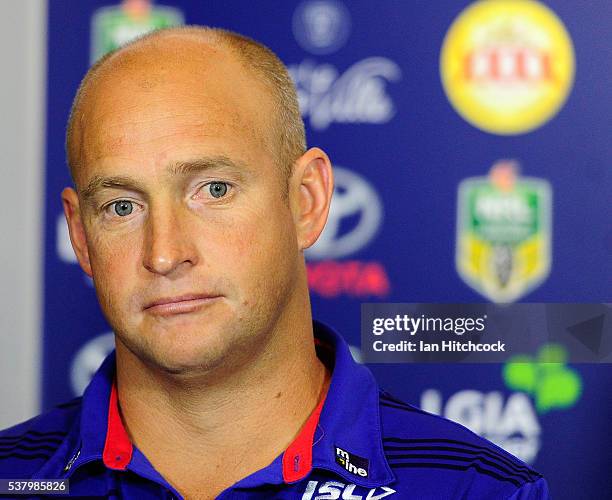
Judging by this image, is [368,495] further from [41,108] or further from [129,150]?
[41,108]

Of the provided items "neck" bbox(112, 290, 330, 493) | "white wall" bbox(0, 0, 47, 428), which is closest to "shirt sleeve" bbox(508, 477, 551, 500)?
"neck" bbox(112, 290, 330, 493)

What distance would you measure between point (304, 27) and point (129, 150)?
1.22 metres

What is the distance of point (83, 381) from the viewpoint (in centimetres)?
242

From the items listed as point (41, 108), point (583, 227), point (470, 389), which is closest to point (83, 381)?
point (41, 108)

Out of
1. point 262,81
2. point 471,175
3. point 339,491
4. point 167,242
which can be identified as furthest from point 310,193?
point 471,175

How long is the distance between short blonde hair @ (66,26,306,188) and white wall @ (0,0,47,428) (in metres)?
1.12

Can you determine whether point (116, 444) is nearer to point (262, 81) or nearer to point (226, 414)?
point (226, 414)

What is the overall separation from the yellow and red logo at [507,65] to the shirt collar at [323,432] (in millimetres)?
1053

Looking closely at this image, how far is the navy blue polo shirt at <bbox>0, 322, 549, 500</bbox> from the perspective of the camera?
4.16ft

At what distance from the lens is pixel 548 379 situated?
7.58ft

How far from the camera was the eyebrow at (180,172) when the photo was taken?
3.99ft

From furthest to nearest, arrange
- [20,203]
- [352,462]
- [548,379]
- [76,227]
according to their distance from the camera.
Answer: [20,203], [548,379], [76,227], [352,462]

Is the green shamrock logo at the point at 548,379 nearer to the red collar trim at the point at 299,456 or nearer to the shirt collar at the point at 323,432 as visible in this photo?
the shirt collar at the point at 323,432

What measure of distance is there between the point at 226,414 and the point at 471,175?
3.82ft
